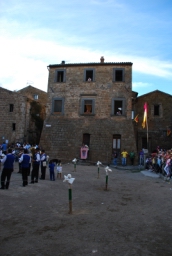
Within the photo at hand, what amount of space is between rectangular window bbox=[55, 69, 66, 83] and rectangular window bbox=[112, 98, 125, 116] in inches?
246

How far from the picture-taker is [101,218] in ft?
18.0

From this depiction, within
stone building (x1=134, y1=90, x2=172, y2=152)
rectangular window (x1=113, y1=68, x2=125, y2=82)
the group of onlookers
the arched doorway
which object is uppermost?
rectangular window (x1=113, y1=68, x2=125, y2=82)

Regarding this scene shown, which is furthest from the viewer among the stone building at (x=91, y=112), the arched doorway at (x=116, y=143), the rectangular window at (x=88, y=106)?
the rectangular window at (x=88, y=106)

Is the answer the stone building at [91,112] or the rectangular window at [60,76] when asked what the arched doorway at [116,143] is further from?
the rectangular window at [60,76]

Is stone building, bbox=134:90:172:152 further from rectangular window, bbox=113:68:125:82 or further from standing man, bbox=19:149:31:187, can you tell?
standing man, bbox=19:149:31:187

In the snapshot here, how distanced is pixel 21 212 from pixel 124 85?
18542 mm

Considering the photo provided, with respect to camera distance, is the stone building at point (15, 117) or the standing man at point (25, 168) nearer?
the standing man at point (25, 168)

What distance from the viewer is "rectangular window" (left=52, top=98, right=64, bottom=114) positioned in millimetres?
22922

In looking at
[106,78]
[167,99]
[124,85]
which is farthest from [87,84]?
[167,99]

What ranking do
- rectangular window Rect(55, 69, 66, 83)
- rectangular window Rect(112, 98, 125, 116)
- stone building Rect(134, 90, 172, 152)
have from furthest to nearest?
stone building Rect(134, 90, 172, 152)
rectangular window Rect(55, 69, 66, 83)
rectangular window Rect(112, 98, 125, 116)

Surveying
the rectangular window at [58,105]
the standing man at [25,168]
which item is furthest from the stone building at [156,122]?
the standing man at [25,168]

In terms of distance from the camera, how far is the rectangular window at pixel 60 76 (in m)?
23.4

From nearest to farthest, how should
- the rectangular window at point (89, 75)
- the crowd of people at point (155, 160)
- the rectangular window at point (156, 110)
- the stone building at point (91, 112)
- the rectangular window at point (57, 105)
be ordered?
the crowd of people at point (155, 160)
the stone building at point (91, 112)
the rectangular window at point (89, 75)
the rectangular window at point (57, 105)
the rectangular window at point (156, 110)

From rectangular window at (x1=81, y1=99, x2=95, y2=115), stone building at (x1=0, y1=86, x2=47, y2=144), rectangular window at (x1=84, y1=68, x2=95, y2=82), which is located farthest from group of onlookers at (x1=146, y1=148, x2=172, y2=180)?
stone building at (x1=0, y1=86, x2=47, y2=144)
